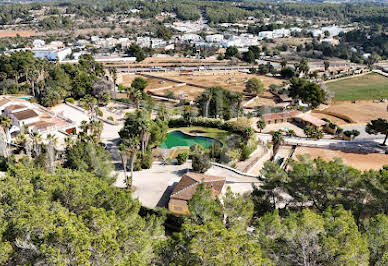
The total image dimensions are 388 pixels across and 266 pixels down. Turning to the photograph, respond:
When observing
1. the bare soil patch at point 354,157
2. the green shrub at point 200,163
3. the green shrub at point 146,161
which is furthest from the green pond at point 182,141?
the bare soil patch at point 354,157

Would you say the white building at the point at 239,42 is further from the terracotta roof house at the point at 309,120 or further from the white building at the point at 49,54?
the terracotta roof house at the point at 309,120

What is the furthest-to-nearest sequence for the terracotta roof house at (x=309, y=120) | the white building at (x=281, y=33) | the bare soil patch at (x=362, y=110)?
the white building at (x=281, y=33)
the bare soil patch at (x=362, y=110)
the terracotta roof house at (x=309, y=120)

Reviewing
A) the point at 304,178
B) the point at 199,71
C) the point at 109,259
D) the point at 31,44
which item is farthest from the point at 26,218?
the point at 31,44

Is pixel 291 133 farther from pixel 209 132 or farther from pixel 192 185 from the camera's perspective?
pixel 192 185

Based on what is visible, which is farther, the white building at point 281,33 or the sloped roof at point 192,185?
the white building at point 281,33

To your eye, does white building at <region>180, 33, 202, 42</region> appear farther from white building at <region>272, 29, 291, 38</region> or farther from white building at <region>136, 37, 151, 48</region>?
white building at <region>272, 29, 291, 38</region>

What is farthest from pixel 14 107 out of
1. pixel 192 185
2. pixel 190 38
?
pixel 190 38

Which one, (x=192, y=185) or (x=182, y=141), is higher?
(x=192, y=185)
